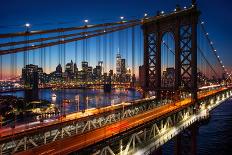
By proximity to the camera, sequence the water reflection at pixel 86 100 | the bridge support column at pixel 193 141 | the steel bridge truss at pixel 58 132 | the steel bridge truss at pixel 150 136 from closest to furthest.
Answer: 1. the steel bridge truss at pixel 150 136
2. the steel bridge truss at pixel 58 132
3. the bridge support column at pixel 193 141
4. the water reflection at pixel 86 100

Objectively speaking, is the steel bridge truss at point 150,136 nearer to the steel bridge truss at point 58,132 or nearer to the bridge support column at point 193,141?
the bridge support column at point 193,141

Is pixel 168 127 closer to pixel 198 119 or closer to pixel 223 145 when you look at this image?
pixel 198 119

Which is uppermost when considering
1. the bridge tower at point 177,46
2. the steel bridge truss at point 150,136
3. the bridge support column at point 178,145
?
the bridge tower at point 177,46

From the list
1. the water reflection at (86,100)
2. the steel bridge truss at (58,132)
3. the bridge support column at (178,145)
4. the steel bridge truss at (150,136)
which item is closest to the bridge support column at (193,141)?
the steel bridge truss at (150,136)

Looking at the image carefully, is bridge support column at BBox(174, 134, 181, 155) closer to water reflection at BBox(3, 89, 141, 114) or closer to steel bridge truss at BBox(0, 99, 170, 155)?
steel bridge truss at BBox(0, 99, 170, 155)

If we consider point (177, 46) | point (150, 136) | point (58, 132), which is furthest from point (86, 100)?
point (150, 136)

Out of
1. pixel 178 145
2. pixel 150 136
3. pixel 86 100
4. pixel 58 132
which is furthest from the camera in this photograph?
pixel 86 100

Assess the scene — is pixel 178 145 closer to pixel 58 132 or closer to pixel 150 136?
pixel 150 136

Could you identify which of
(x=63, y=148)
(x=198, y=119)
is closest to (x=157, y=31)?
(x=198, y=119)
